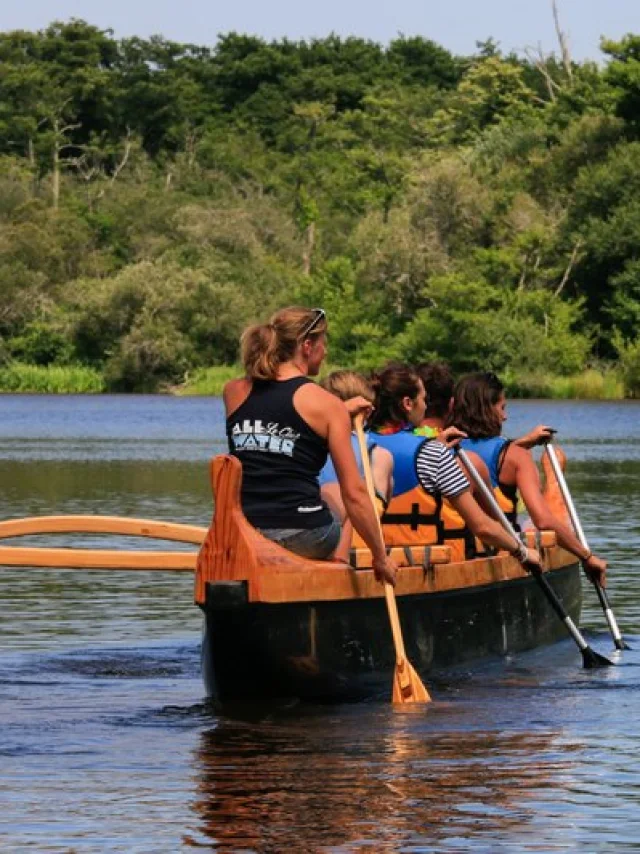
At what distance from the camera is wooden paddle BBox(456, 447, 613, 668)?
34.5 feet

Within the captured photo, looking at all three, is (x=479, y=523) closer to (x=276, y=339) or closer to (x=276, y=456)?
(x=276, y=456)

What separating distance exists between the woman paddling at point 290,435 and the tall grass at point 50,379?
62968 millimetres

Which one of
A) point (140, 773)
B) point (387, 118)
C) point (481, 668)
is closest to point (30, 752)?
point (140, 773)

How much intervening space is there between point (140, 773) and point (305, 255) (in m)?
73.6

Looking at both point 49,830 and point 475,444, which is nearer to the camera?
point 49,830

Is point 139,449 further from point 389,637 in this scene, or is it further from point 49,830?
point 49,830

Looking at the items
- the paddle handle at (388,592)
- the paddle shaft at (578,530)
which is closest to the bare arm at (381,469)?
the paddle handle at (388,592)

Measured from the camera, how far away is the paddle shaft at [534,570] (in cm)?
1048

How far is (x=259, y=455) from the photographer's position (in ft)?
29.4

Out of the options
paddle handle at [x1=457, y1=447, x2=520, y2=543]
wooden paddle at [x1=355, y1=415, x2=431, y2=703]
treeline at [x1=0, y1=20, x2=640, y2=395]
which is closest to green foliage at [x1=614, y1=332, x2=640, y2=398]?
treeline at [x1=0, y1=20, x2=640, y2=395]

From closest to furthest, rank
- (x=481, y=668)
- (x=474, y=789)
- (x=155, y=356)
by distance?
(x=474, y=789), (x=481, y=668), (x=155, y=356)

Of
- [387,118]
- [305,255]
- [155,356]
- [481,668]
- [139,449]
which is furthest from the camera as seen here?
[387,118]

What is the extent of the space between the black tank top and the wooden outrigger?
8.9 inches

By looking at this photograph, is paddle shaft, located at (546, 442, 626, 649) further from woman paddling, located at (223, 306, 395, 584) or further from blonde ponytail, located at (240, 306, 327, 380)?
blonde ponytail, located at (240, 306, 327, 380)
